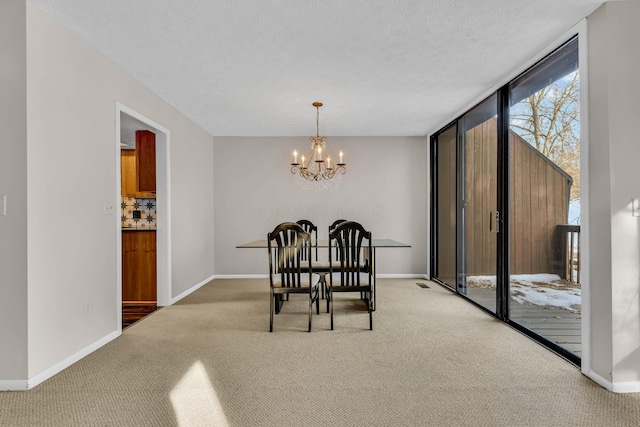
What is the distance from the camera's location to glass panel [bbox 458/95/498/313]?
3828mm

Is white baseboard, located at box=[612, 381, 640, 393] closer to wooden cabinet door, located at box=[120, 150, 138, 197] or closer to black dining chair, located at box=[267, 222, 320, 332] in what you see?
black dining chair, located at box=[267, 222, 320, 332]

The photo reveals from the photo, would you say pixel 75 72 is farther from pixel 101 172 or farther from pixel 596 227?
pixel 596 227

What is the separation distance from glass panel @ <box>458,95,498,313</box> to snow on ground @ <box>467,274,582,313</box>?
43cm

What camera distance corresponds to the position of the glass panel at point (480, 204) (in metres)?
3.83

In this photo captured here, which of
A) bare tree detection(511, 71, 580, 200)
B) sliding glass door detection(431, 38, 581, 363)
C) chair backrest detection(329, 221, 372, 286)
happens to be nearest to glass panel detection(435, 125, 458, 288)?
sliding glass door detection(431, 38, 581, 363)

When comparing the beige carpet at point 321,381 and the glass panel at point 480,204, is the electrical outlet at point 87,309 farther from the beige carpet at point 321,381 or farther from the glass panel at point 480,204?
the glass panel at point 480,204

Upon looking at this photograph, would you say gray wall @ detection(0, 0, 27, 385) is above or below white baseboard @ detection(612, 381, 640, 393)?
above

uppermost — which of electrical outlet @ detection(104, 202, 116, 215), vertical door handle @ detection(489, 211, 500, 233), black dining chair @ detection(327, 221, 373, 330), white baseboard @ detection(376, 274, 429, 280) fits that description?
electrical outlet @ detection(104, 202, 116, 215)

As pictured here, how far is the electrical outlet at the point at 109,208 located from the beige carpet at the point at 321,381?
1134 mm

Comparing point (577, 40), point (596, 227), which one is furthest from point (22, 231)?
point (577, 40)

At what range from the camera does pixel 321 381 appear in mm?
2320

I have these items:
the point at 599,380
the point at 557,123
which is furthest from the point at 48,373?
Answer: the point at 557,123

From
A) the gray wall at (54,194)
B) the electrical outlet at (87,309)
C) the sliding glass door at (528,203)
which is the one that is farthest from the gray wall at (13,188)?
the sliding glass door at (528,203)

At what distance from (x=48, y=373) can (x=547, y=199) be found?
3.96m
